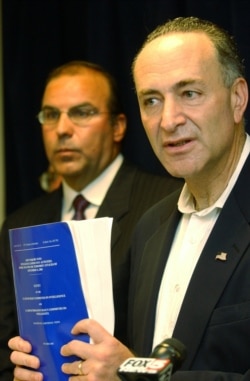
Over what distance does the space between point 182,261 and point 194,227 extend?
0.09 meters

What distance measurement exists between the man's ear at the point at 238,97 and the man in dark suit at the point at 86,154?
0.81 meters

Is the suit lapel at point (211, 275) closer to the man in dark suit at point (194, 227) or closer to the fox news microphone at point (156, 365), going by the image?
the man in dark suit at point (194, 227)

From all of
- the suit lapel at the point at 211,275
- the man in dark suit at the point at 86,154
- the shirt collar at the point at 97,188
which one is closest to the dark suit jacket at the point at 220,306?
the suit lapel at the point at 211,275

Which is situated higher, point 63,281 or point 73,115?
point 73,115

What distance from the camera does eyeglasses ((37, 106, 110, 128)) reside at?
2.60m

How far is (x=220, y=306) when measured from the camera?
1440 millimetres

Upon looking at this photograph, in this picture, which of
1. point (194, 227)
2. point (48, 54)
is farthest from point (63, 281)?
point (48, 54)

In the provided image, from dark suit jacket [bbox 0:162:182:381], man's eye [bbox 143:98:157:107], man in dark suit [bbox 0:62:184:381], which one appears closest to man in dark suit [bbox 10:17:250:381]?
man's eye [bbox 143:98:157:107]

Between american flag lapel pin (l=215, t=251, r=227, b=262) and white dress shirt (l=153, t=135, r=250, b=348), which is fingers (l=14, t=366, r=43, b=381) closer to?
white dress shirt (l=153, t=135, r=250, b=348)

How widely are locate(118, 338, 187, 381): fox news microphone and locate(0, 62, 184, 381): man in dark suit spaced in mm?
1352

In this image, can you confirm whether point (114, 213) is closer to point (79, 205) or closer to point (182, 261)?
point (79, 205)

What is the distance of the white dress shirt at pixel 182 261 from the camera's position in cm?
159

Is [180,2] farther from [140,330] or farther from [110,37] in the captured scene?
[140,330]

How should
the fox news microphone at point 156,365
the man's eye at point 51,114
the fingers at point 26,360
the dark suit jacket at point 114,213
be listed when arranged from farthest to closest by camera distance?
the man's eye at point 51,114
the dark suit jacket at point 114,213
the fingers at point 26,360
the fox news microphone at point 156,365
